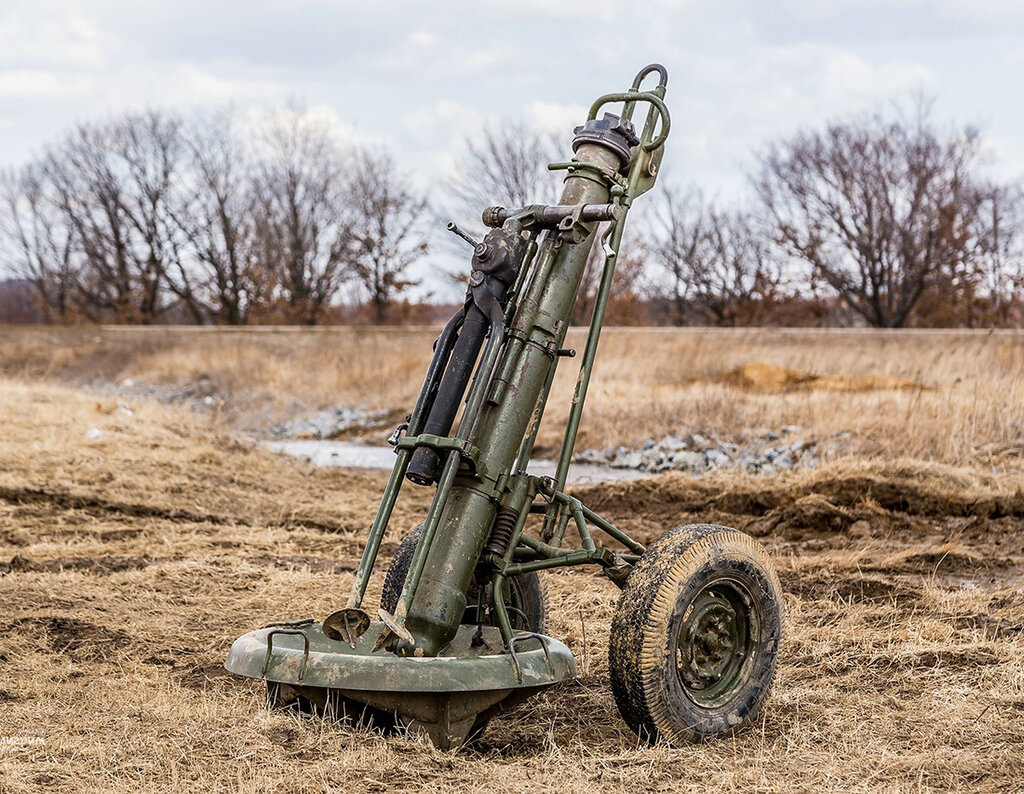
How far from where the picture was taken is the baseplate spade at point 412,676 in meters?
4.11

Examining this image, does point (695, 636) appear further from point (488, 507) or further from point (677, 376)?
point (677, 376)

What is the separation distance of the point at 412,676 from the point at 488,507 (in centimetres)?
83

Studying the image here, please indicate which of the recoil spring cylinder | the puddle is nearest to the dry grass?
the puddle

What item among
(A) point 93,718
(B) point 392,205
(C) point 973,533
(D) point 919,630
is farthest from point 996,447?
(B) point 392,205

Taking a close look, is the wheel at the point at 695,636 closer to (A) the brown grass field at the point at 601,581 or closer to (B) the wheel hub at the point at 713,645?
(B) the wheel hub at the point at 713,645

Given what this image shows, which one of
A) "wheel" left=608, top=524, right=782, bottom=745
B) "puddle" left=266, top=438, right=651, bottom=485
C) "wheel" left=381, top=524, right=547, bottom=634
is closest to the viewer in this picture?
"wheel" left=608, top=524, right=782, bottom=745

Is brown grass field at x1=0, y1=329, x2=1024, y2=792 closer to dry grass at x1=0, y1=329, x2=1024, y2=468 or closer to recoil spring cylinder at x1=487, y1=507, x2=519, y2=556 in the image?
dry grass at x1=0, y1=329, x2=1024, y2=468

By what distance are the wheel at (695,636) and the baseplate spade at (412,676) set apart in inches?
11.1

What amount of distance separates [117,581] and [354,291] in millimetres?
29634

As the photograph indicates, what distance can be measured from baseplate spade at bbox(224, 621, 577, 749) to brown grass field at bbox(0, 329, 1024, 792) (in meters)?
0.13

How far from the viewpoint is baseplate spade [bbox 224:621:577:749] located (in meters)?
4.11

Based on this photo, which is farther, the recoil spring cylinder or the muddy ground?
the recoil spring cylinder

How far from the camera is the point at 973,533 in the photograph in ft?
29.6

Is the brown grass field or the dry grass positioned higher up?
the dry grass
